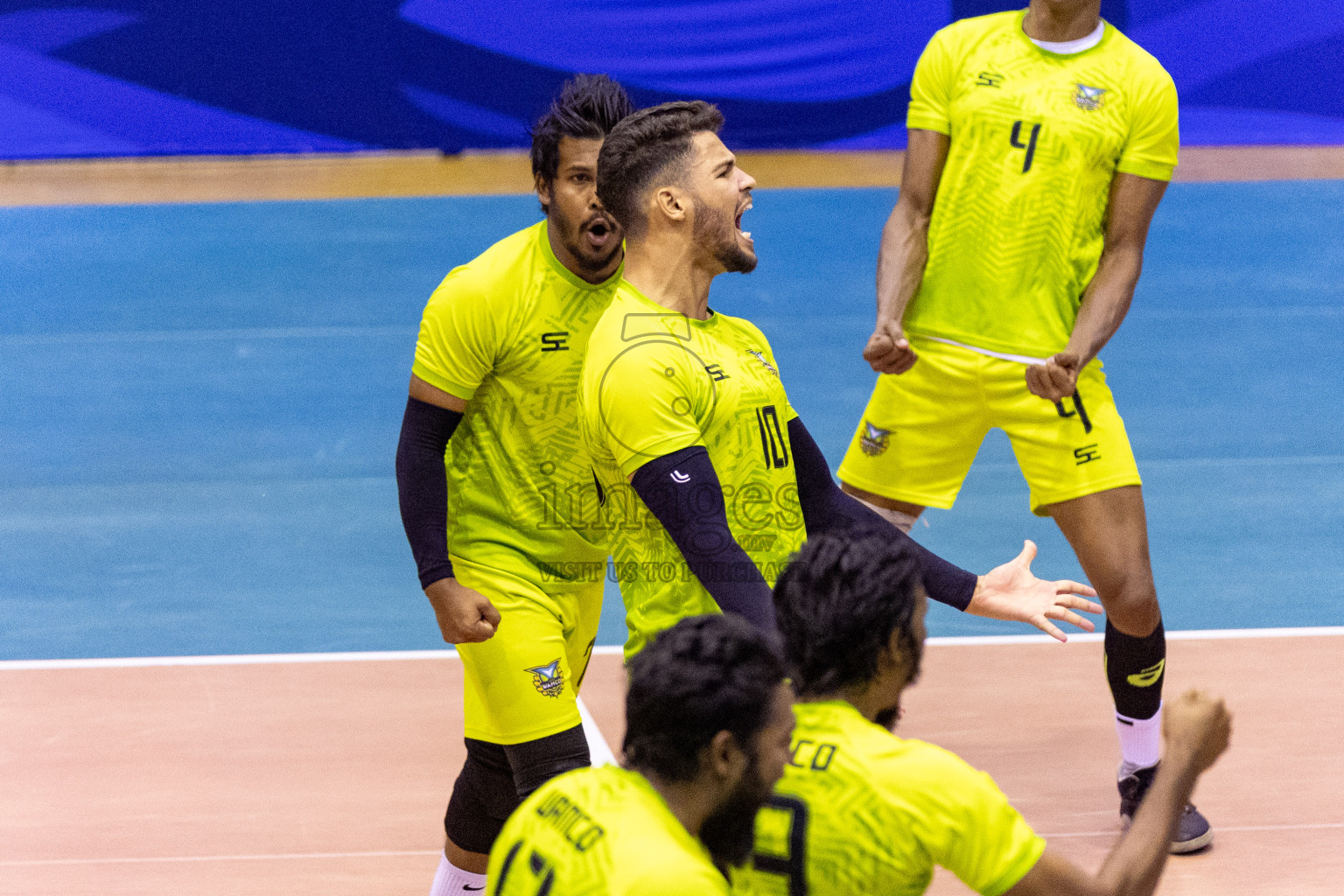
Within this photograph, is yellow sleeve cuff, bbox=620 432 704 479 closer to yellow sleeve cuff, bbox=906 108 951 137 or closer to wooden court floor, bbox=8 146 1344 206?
yellow sleeve cuff, bbox=906 108 951 137

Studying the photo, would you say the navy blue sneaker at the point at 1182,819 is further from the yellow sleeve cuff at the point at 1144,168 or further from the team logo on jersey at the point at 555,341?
the team logo on jersey at the point at 555,341

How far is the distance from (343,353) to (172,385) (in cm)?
105

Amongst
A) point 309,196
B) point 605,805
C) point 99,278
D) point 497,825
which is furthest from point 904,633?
point 309,196

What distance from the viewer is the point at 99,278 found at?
1134 cm

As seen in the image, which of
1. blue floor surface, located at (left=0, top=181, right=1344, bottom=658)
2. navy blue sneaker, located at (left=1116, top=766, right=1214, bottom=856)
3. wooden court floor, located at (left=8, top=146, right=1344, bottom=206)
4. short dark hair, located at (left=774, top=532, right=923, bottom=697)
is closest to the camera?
short dark hair, located at (left=774, top=532, right=923, bottom=697)

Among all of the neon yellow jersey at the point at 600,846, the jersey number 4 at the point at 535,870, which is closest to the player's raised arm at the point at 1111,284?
the neon yellow jersey at the point at 600,846

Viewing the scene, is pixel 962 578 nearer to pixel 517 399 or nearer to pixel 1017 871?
pixel 1017 871

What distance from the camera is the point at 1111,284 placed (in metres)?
4.29

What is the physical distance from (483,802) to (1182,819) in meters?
1.94

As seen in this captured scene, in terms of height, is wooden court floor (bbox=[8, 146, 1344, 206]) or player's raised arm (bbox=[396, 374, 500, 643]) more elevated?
player's raised arm (bbox=[396, 374, 500, 643])

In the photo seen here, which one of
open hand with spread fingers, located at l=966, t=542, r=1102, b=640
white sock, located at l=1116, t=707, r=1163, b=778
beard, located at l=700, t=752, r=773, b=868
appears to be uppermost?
beard, located at l=700, t=752, r=773, b=868

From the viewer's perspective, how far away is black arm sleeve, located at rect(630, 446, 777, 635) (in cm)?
286

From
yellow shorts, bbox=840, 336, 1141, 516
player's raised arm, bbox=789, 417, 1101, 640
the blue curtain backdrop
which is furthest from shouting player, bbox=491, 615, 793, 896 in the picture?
the blue curtain backdrop

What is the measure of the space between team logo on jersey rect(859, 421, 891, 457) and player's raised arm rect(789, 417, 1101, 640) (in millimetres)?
1286
